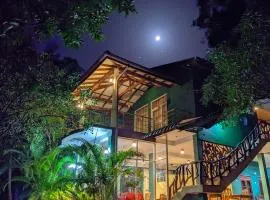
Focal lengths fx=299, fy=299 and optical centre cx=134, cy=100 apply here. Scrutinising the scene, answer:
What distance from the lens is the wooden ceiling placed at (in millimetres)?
13164

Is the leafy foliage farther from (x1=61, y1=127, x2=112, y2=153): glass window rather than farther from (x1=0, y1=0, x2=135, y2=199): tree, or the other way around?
(x1=61, y1=127, x2=112, y2=153): glass window

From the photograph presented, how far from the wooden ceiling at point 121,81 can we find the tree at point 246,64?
15.1 ft

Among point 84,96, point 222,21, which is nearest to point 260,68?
point 222,21

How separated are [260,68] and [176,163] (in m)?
8.84

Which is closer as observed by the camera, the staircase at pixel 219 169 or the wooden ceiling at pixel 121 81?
the staircase at pixel 219 169

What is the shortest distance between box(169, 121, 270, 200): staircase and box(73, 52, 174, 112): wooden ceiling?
15.5ft

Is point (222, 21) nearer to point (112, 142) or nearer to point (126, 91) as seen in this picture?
point (112, 142)

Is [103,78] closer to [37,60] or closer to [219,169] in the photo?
[219,169]

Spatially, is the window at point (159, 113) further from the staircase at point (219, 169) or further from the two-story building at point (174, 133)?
the staircase at point (219, 169)

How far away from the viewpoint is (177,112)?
1457cm

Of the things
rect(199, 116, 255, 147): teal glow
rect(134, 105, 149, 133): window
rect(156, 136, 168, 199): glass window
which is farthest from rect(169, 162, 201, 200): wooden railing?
rect(134, 105, 149, 133): window

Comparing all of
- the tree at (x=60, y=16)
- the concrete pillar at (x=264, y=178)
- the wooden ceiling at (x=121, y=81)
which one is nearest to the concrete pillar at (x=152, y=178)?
the wooden ceiling at (x=121, y=81)

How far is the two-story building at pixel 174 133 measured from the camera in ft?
37.4

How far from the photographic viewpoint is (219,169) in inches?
439
